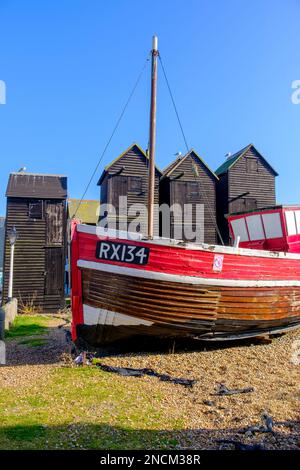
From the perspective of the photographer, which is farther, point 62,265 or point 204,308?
point 62,265

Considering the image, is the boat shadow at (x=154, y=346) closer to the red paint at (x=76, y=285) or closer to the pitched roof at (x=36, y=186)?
the red paint at (x=76, y=285)

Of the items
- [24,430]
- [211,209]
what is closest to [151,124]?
[24,430]

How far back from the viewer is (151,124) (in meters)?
9.62

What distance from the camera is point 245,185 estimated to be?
85.0 feet

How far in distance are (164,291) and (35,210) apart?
15424 millimetres

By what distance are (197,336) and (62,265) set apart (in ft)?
45.9

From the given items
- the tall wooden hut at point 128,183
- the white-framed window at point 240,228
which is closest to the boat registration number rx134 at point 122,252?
the white-framed window at point 240,228

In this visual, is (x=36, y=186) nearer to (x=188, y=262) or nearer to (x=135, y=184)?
(x=135, y=184)

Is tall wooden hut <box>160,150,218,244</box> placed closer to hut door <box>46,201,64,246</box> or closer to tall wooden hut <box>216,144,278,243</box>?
tall wooden hut <box>216,144,278,243</box>

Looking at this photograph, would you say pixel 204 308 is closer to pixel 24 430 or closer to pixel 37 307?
pixel 24 430

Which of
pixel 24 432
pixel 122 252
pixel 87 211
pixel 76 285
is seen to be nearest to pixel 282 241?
pixel 122 252

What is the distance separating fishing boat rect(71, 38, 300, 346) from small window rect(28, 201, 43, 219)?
44.5 ft

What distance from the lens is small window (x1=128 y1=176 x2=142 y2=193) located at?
2402 centimetres

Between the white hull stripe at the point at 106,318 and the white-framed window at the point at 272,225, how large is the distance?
5676 millimetres
